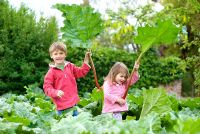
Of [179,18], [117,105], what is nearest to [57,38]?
[179,18]

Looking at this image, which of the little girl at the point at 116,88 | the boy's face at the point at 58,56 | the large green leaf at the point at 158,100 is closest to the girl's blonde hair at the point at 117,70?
the little girl at the point at 116,88

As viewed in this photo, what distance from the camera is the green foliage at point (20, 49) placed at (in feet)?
41.8

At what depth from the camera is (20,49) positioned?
42.5 feet

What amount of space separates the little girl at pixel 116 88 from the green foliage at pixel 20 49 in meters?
7.51

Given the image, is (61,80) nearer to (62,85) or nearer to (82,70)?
(62,85)

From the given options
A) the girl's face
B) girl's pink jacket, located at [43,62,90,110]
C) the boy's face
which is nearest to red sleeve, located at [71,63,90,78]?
girl's pink jacket, located at [43,62,90,110]

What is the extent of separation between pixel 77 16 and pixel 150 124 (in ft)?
8.49

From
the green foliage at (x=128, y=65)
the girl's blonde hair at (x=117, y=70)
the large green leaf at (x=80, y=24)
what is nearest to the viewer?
the girl's blonde hair at (x=117, y=70)

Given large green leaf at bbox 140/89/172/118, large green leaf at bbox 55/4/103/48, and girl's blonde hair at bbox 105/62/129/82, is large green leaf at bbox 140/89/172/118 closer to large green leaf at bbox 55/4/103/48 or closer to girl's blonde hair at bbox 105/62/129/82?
girl's blonde hair at bbox 105/62/129/82

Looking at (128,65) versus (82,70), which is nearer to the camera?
(82,70)

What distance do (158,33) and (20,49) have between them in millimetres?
8546

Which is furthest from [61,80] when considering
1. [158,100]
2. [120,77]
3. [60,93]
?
[158,100]

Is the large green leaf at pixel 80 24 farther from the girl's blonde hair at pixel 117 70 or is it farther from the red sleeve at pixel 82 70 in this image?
the girl's blonde hair at pixel 117 70

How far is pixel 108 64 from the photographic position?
48.0 ft
